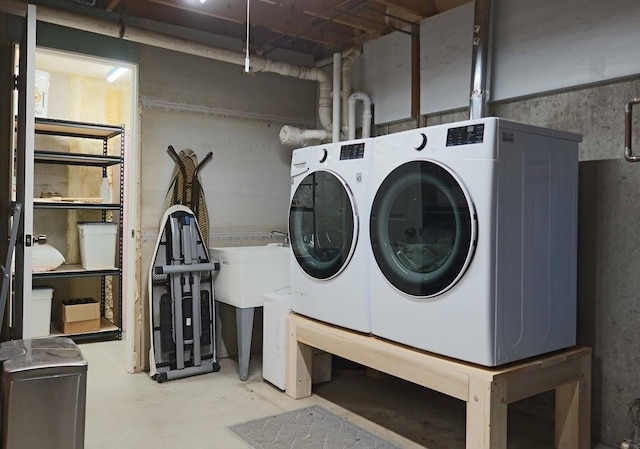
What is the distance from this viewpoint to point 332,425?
281 centimetres

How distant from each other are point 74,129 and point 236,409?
314cm

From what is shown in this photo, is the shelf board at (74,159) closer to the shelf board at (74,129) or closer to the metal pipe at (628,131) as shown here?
the shelf board at (74,129)

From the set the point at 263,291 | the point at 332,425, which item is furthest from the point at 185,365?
the point at 332,425

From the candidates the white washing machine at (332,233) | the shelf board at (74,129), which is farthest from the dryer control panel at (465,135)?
the shelf board at (74,129)

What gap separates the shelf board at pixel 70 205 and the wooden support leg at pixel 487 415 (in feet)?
12.4

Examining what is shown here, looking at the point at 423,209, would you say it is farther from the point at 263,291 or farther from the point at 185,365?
the point at 185,365

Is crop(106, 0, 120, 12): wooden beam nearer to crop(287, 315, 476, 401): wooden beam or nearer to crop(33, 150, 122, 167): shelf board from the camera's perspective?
crop(33, 150, 122, 167): shelf board

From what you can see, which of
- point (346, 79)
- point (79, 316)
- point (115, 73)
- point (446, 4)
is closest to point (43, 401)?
point (79, 316)

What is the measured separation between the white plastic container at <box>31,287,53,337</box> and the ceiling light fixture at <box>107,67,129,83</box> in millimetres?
2136

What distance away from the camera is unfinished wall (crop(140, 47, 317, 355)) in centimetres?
380

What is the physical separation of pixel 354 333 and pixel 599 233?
1371mm

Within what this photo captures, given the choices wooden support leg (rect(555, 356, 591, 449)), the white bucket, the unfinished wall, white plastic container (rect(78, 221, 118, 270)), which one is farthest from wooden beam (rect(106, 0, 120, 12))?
wooden support leg (rect(555, 356, 591, 449))

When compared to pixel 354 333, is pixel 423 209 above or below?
above

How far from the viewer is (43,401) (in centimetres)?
192
